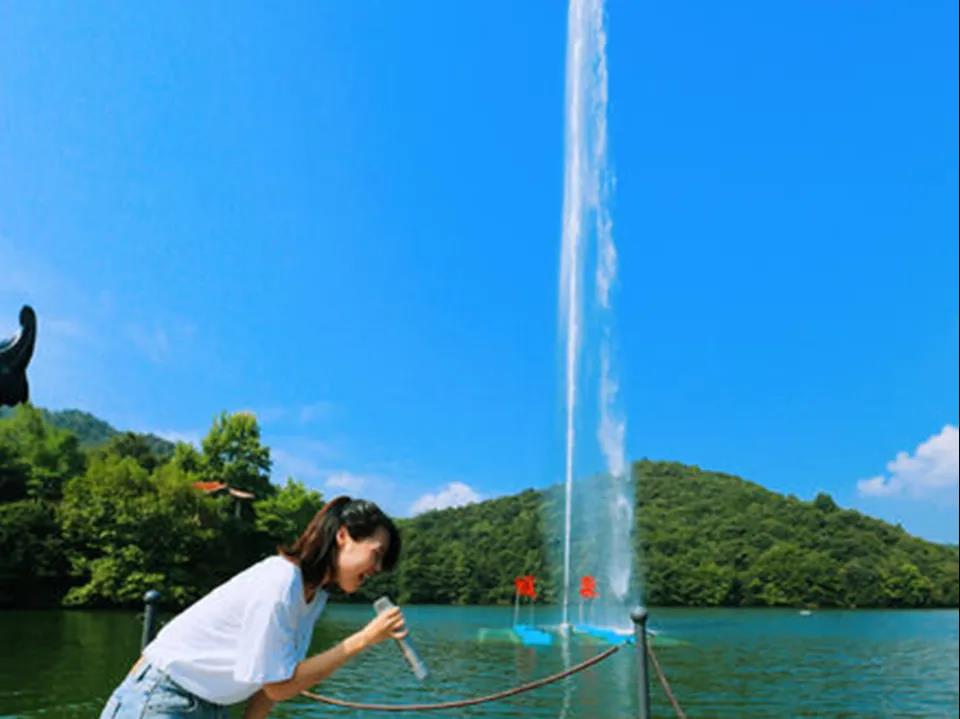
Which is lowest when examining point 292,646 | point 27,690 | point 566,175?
point 27,690

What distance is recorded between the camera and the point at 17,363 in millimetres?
4633

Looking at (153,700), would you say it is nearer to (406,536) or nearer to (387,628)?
(387,628)

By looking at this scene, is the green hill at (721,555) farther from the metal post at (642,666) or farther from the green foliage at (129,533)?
the metal post at (642,666)

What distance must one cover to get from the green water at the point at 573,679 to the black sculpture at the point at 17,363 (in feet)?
25.1

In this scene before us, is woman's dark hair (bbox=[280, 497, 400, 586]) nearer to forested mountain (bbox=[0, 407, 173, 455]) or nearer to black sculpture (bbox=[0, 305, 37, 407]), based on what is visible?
black sculpture (bbox=[0, 305, 37, 407])

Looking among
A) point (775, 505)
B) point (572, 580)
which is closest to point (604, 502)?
point (572, 580)

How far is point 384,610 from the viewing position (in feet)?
6.31

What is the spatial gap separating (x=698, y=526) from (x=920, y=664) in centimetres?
4860

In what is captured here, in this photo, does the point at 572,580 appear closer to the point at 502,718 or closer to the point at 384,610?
the point at 502,718

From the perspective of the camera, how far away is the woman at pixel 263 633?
1782mm

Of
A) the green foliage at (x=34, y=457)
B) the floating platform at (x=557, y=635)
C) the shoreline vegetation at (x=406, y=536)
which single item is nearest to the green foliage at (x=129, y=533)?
the shoreline vegetation at (x=406, y=536)

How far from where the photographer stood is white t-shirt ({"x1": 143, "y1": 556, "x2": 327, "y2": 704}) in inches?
69.8

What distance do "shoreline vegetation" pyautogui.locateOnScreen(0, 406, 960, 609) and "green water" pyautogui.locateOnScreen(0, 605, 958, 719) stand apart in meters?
5.74

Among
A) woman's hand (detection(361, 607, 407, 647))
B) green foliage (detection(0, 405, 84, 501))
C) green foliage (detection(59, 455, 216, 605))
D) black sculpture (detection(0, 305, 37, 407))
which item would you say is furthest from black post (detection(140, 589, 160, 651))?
green foliage (detection(0, 405, 84, 501))
